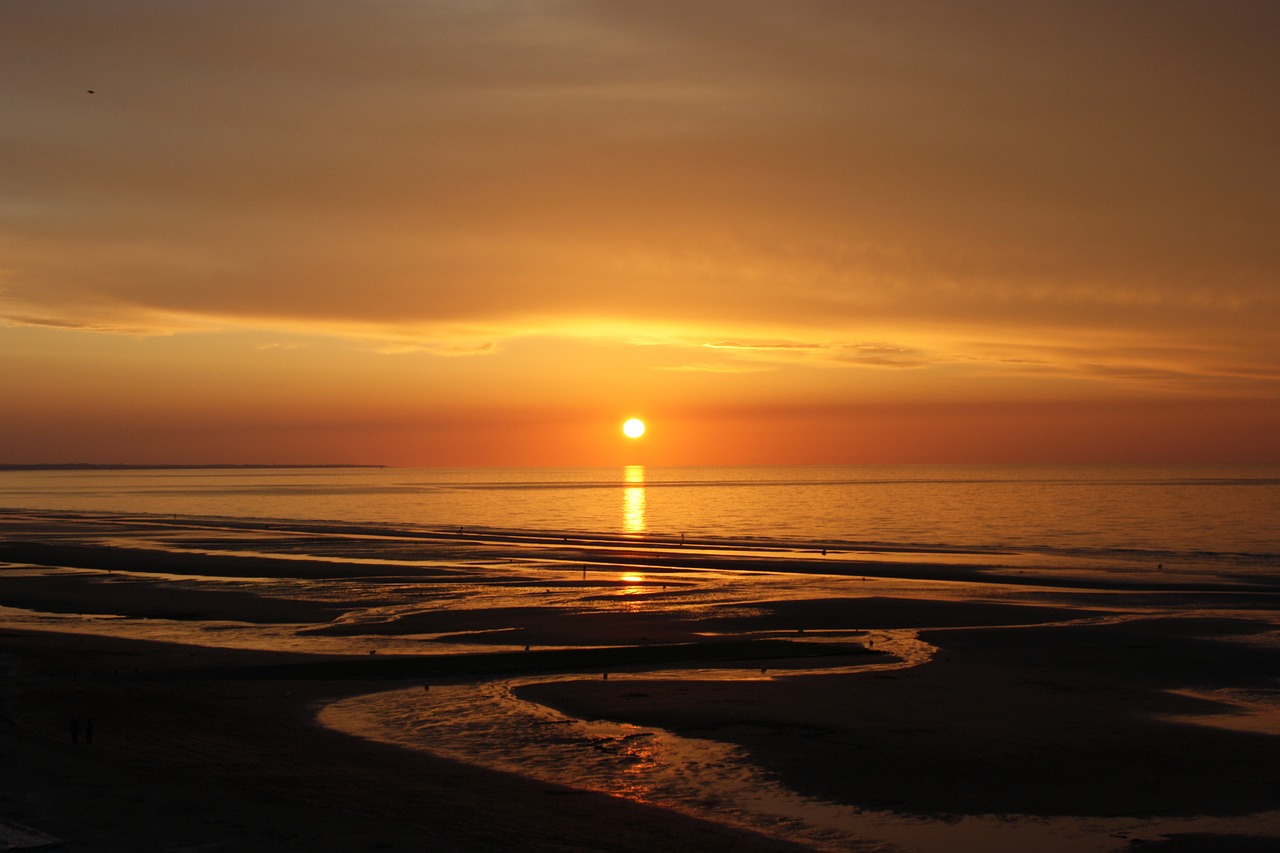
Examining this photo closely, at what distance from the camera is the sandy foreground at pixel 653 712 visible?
1218cm

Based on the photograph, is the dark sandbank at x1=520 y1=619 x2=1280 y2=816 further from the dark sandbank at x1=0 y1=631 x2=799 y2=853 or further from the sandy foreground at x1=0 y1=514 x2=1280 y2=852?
the dark sandbank at x1=0 y1=631 x2=799 y2=853

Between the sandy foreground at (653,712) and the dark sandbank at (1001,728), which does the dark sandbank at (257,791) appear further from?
the dark sandbank at (1001,728)

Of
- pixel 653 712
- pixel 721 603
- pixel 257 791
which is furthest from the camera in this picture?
pixel 721 603

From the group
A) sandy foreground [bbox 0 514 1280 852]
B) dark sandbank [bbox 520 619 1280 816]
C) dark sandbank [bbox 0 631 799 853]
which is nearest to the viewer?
dark sandbank [bbox 0 631 799 853]

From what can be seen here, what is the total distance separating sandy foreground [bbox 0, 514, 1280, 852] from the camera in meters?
12.2

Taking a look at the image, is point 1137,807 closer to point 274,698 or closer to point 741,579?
point 274,698

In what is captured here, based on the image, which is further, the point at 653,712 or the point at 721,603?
the point at 721,603

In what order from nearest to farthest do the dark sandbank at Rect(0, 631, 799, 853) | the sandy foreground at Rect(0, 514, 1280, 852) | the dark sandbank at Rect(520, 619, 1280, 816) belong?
the dark sandbank at Rect(0, 631, 799, 853) < the sandy foreground at Rect(0, 514, 1280, 852) < the dark sandbank at Rect(520, 619, 1280, 816)

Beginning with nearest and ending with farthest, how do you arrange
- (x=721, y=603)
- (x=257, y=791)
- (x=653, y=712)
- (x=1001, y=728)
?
(x=257, y=791) < (x=1001, y=728) < (x=653, y=712) < (x=721, y=603)

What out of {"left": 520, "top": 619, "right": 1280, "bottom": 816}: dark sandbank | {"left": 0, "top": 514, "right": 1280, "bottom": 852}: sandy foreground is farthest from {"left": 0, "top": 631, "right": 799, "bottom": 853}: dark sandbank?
{"left": 520, "top": 619, "right": 1280, "bottom": 816}: dark sandbank

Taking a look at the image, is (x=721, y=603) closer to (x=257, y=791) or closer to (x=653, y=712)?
(x=653, y=712)

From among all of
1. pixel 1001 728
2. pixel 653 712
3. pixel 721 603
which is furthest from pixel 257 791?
pixel 721 603

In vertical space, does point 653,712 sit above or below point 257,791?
below

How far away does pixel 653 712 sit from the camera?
1855 centimetres
